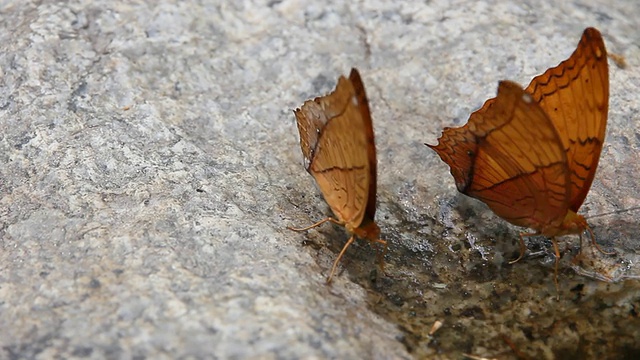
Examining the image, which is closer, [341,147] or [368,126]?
[368,126]

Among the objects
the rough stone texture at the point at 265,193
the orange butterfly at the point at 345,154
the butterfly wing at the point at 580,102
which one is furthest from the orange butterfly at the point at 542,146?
the orange butterfly at the point at 345,154

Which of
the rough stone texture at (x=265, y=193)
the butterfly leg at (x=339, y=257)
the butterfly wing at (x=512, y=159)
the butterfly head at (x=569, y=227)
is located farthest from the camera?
the butterfly head at (x=569, y=227)

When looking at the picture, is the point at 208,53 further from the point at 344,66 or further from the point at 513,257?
the point at 513,257

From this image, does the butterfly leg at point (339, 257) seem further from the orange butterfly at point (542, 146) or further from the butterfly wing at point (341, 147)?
the orange butterfly at point (542, 146)

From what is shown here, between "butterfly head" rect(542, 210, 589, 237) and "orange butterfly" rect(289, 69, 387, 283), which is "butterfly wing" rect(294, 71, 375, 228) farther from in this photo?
"butterfly head" rect(542, 210, 589, 237)

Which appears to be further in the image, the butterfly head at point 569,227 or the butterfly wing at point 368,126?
the butterfly head at point 569,227

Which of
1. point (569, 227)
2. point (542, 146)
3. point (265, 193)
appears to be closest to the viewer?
point (542, 146)

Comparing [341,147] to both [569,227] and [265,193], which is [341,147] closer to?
[265,193]

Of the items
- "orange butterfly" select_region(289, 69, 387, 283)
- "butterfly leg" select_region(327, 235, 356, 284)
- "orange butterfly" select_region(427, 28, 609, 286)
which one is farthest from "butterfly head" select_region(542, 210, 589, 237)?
"butterfly leg" select_region(327, 235, 356, 284)

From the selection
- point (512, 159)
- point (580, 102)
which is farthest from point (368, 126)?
point (580, 102)

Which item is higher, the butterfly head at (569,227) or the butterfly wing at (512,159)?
the butterfly wing at (512,159)
